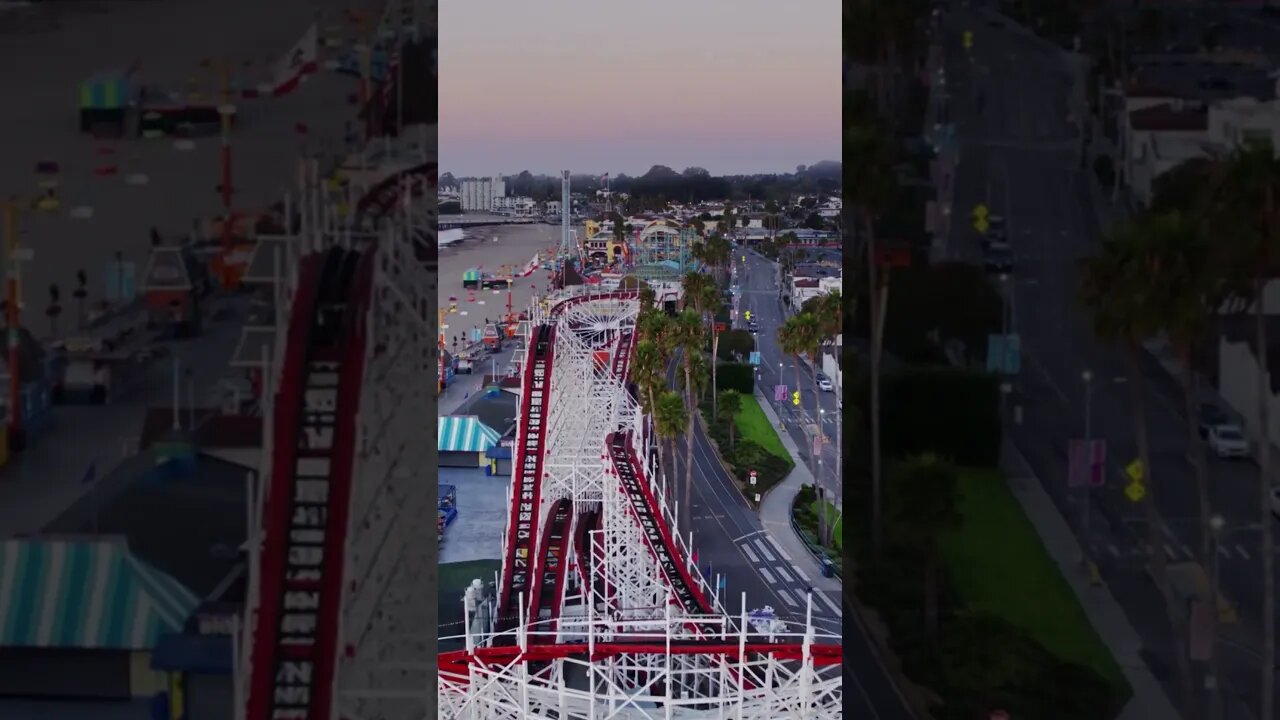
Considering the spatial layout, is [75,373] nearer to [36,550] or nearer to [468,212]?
[36,550]

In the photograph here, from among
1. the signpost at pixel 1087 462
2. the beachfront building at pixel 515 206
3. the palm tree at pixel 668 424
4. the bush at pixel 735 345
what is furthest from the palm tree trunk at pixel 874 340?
the bush at pixel 735 345

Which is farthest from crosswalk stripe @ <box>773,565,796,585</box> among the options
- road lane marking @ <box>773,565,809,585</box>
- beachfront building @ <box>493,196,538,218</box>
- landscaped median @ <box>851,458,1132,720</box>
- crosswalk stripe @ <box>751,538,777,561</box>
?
landscaped median @ <box>851,458,1132,720</box>

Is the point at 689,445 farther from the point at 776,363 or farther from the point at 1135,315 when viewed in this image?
the point at 1135,315

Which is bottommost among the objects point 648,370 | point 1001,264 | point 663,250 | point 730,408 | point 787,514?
point 787,514

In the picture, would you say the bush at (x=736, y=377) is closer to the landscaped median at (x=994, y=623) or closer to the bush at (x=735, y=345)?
the bush at (x=735, y=345)

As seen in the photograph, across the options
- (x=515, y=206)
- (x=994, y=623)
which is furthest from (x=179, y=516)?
(x=515, y=206)

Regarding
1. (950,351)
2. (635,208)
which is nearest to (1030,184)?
(950,351)
